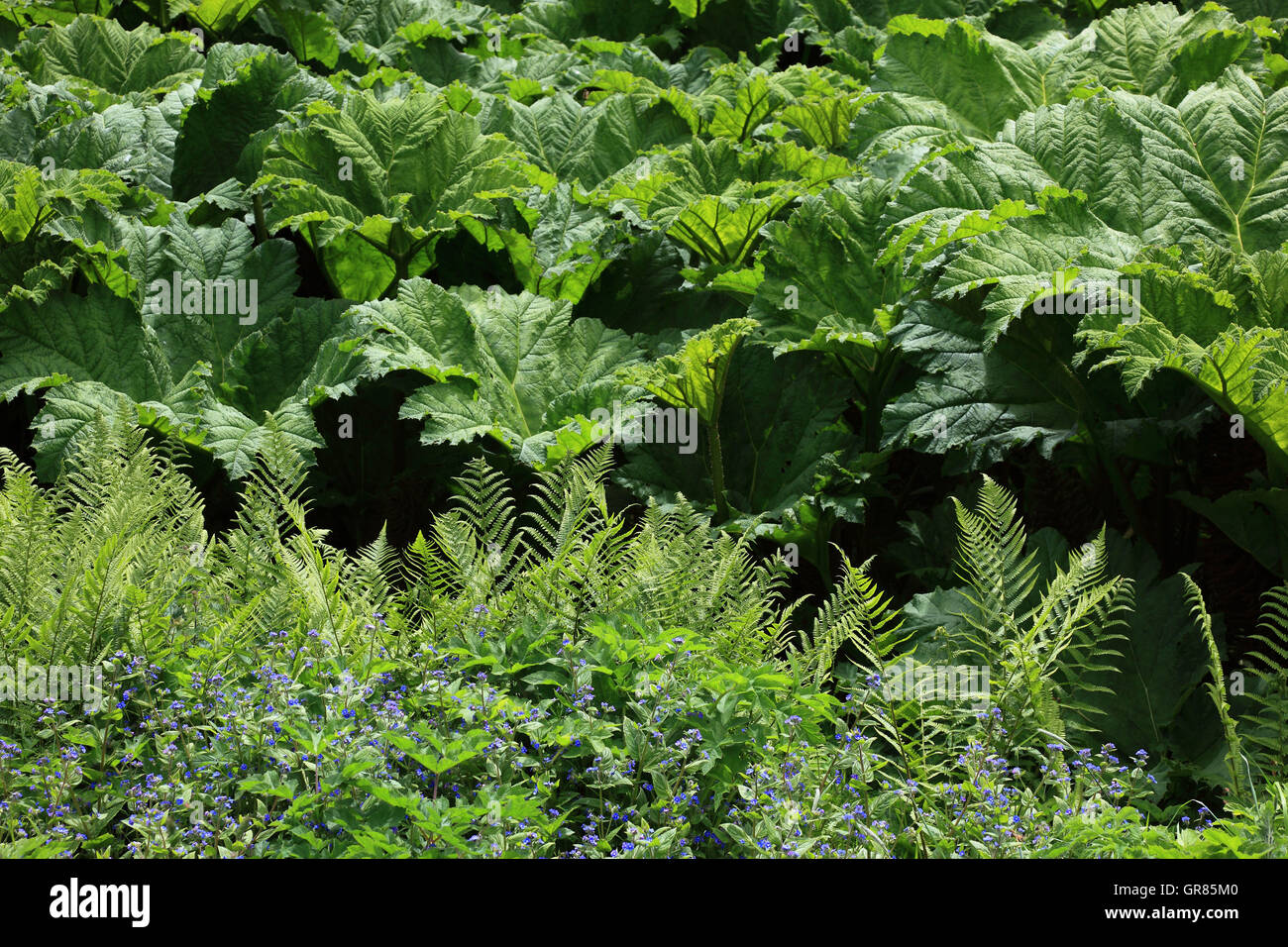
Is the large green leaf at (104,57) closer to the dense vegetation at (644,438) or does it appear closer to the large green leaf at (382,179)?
the dense vegetation at (644,438)

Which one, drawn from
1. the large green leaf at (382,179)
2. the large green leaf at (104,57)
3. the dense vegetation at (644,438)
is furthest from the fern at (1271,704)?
the large green leaf at (104,57)

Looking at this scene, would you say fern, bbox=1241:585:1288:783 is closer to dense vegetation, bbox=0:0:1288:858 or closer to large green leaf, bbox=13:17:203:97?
dense vegetation, bbox=0:0:1288:858

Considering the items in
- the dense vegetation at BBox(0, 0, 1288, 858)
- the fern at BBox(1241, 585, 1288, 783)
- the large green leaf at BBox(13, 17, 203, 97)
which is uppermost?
the large green leaf at BBox(13, 17, 203, 97)

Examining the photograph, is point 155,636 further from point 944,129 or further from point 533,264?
point 944,129

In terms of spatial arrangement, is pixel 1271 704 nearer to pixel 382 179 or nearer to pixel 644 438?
pixel 644 438

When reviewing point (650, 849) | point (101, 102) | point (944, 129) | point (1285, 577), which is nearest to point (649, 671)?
point (650, 849)

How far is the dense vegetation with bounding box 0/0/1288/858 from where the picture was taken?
238cm

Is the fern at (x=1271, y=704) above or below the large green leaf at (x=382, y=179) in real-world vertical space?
below

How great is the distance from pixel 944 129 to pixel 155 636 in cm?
387

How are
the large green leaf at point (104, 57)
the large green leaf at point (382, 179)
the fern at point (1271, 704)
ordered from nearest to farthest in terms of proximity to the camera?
1. the fern at point (1271, 704)
2. the large green leaf at point (382, 179)
3. the large green leaf at point (104, 57)

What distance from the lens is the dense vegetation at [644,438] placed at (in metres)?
2.38

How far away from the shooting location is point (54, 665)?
2523mm

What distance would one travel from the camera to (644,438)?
4387mm

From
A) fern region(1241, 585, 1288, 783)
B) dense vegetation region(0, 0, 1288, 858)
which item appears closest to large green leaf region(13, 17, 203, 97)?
dense vegetation region(0, 0, 1288, 858)
